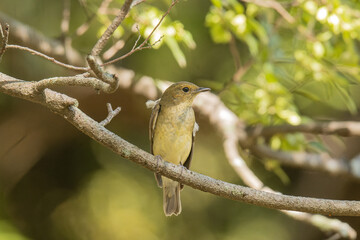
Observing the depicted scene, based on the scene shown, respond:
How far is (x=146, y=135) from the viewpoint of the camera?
6.04 metres

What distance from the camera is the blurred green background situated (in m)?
4.52

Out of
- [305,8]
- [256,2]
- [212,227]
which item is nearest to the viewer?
[305,8]

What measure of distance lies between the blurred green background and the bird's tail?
826mm

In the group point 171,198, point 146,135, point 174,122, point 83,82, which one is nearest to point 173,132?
point 174,122

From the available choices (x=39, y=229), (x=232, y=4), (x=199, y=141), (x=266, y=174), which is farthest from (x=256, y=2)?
(x=39, y=229)

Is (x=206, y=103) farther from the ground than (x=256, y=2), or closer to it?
closer to it

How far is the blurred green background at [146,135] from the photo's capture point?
4520 mm

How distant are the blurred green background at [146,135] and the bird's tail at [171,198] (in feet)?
2.71

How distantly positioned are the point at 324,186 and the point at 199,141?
1762 millimetres

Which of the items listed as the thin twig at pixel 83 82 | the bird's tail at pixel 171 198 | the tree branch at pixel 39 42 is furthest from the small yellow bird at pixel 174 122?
the thin twig at pixel 83 82

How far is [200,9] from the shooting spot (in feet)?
19.7

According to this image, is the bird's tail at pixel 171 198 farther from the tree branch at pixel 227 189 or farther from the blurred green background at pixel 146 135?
the tree branch at pixel 227 189

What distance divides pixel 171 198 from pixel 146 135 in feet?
5.64

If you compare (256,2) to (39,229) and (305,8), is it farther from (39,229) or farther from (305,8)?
(39,229)
